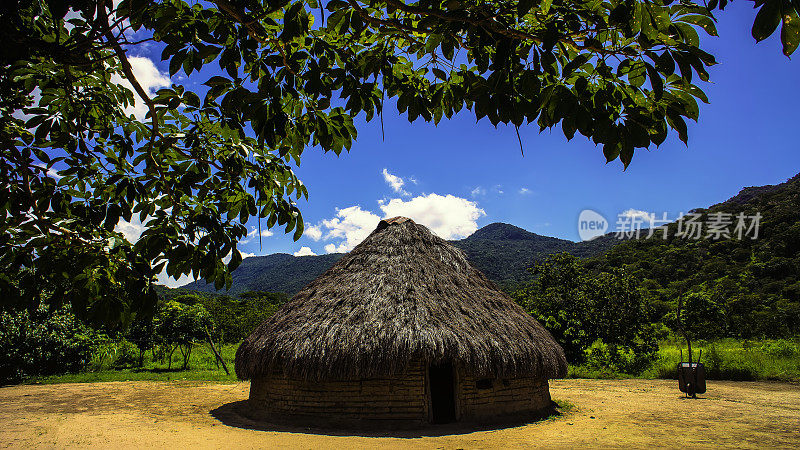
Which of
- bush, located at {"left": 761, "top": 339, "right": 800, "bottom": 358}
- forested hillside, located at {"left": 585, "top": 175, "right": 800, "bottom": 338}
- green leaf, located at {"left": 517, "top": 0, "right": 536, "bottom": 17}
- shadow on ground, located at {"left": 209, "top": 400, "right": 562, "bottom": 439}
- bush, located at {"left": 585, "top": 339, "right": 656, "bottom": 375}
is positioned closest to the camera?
green leaf, located at {"left": 517, "top": 0, "right": 536, "bottom": 17}

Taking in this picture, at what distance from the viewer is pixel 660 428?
666cm

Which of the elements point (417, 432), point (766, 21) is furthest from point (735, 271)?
point (766, 21)

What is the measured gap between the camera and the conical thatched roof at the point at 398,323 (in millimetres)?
6848

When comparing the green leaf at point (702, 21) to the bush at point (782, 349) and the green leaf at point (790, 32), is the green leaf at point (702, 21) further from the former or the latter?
the bush at point (782, 349)

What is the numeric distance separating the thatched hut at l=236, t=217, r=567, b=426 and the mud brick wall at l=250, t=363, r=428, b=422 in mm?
15

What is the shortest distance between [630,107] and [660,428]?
7140 mm

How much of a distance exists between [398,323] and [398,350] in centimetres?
53

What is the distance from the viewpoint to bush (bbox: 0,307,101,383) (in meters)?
12.9

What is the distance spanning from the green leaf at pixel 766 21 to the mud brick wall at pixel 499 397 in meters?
6.76

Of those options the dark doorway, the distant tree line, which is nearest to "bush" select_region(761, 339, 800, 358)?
the dark doorway

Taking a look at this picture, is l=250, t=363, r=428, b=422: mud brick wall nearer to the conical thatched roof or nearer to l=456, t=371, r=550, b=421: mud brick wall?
the conical thatched roof

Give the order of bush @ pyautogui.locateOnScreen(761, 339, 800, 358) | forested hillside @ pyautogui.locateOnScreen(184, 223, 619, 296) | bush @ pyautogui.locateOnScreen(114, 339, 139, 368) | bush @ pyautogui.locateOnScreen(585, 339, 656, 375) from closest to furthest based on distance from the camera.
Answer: bush @ pyautogui.locateOnScreen(761, 339, 800, 358), bush @ pyautogui.locateOnScreen(585, 339, 656, 375), bush @ pyautogui.locateOnScreen(114, 339, 139, 368), forested hillside @ pyautogui.locateOnScreen(184, 223, 619, 296)

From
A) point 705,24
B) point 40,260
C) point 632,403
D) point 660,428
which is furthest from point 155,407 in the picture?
point 705,24

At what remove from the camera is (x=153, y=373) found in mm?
15945
